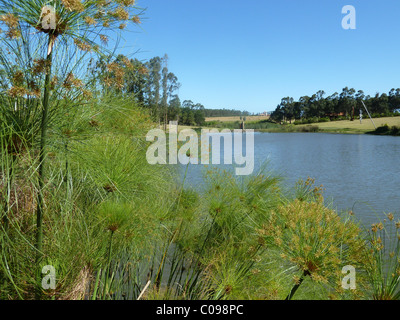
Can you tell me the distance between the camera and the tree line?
8075cm

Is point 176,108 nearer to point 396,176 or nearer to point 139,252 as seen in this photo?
point 396,176

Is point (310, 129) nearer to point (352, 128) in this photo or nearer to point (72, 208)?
point (352, 128)

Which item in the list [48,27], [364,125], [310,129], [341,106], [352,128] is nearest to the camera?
[48,27]

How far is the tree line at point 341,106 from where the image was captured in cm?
8075

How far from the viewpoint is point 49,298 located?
7.61 feet

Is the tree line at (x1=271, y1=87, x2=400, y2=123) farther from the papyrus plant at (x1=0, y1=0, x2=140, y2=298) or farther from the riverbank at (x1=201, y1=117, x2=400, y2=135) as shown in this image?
the papyrus plant at (x1=0, y1=0, x2=140, y2=298)

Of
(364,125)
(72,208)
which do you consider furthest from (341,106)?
(72,208)

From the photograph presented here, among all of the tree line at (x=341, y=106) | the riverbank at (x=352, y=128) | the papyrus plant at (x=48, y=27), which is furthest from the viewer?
the tree line at (x=341, y=106)

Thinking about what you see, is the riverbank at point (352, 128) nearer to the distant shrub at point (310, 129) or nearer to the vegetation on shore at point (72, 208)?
the distant shrub at point (310, 129)

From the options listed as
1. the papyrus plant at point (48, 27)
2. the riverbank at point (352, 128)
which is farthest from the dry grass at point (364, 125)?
the papyrus plant at point (48, 27)

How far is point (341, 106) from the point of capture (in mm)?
83438

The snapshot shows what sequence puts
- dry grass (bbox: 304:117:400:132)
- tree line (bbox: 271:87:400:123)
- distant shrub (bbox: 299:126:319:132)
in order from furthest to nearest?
tree line (bbox: 271:87:400:123), distant shrub (bbox: 299:126:319:132), dry grass (bbox: 304:117:400:132)

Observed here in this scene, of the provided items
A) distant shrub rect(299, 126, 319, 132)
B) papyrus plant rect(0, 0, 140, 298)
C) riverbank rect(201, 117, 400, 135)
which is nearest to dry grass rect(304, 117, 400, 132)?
riverbank rect(201, 117, 400, 135)
